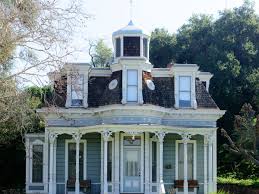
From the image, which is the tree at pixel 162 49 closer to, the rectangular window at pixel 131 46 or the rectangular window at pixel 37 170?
the rectangular window at pixel 131 46

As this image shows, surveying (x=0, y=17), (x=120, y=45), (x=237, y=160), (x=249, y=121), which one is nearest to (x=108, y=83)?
(x=120, y=45)

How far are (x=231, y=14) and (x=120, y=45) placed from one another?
731 inches

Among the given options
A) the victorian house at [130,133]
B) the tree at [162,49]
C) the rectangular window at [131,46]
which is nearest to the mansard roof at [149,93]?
the victorian house at [130,133]

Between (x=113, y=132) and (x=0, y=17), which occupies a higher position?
(x=0, y=17)

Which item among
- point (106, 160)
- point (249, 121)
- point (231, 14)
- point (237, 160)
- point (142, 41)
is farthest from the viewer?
point (231, 14)

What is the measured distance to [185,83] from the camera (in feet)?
106

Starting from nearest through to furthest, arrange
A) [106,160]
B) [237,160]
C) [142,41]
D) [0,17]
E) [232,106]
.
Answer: [0,17]
[106,160]
[142,41]
[237,160]
[232,106]

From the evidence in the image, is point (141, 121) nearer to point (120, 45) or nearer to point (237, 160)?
point (120, 45)

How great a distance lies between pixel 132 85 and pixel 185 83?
121 inches

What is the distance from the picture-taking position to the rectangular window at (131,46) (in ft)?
107

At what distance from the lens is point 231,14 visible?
4859cm

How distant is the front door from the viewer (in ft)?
101

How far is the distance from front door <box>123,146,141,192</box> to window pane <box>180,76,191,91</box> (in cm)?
415

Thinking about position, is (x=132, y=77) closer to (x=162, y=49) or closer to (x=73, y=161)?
(x=73, y=161)
